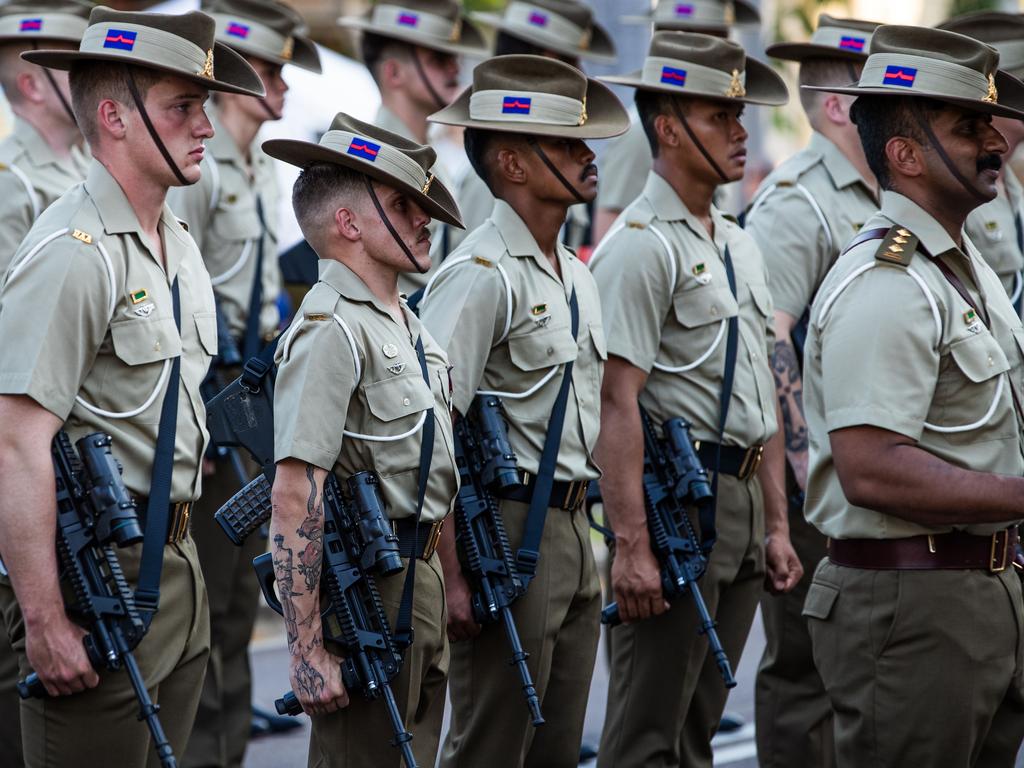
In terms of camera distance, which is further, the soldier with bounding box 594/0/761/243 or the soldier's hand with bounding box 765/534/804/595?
the soldier with bounding box 594/0/761/243

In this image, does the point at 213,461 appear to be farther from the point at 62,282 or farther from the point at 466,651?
the point at 62,282

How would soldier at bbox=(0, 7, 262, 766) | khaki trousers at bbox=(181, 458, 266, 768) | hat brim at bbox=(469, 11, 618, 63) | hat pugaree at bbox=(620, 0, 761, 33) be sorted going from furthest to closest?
hat pugaree at bbox=(620, 0, 761, 33) → hat brim at bbox=(469, 11, 618, 63) → khaki trousers at bbox=(181, 458, 266, 768) → soldier at bbox=(0, 7, 262, 766)

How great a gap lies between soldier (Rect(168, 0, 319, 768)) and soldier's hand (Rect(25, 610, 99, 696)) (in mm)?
2115

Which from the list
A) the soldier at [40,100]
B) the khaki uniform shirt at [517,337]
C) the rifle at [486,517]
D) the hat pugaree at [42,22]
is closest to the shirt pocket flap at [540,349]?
the khaki uniform shirt at [517,337]

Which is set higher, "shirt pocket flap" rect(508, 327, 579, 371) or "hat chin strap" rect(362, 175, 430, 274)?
"hat chin strap" rect(362, 175, 430, 274)

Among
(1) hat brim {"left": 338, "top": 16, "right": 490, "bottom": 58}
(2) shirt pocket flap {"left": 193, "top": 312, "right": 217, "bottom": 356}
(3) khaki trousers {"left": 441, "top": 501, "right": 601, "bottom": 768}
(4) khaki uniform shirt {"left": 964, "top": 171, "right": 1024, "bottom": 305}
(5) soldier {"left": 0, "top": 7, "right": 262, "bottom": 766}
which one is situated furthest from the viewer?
(1) hat brim {"left": 338, "top": 16, "right": 490, "bottom": 58}

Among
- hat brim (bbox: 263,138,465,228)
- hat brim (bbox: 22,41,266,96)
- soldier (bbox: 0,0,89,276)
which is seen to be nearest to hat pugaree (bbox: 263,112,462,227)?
hat brim (bbox: 263,138,465,228)

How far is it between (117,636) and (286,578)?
16.6 inches

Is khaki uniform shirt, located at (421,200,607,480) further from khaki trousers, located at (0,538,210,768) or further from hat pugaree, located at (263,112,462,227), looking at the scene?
khaki trousers, located at (0,538,210,768)

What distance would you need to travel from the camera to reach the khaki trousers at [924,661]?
13.0ft

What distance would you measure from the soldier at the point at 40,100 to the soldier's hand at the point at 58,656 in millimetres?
2364

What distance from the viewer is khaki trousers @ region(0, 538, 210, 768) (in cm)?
387

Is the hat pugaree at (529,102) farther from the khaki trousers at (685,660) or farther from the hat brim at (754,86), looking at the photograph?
the khaki trousers at (685,660)

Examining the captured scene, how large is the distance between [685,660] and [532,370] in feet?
3.83
